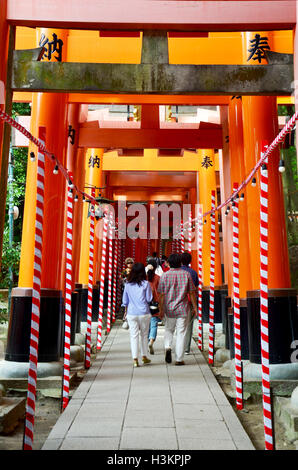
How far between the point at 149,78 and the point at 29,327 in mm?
4160

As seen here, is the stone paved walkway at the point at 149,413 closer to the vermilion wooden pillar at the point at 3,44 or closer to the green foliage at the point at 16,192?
the vermilion wooden pillar at the point at 3,44

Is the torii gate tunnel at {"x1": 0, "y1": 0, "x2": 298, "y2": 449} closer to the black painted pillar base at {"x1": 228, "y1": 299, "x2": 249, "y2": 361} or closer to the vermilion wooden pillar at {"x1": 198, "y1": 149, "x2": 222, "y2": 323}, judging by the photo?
the black painted pillar base at {"x1": 228, "y1": 299, "x2": 249, "y2": 361}

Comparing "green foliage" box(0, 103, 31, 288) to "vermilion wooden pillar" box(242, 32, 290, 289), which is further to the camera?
"green foliage" box(0, 103, 31, 288)

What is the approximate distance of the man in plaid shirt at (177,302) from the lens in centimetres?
771

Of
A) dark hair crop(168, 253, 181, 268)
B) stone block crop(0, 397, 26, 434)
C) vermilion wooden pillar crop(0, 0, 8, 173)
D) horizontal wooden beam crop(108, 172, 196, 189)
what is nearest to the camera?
stone block crop(0, 397, 26, 434)

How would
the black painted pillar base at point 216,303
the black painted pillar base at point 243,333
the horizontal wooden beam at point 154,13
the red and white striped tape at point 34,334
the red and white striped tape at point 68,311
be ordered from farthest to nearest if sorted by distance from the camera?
the black painted pillar base at point 216,303, the black painted pillar base at point 243,333, the red and white striped tape at point 68,311, the horizontal wooden beam at point 154,13, the red and white striped tape at point 34,334

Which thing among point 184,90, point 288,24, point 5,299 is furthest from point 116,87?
point 5,299

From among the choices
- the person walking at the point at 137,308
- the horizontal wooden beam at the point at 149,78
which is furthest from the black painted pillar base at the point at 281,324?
the horizontal wooden beam at the point at 149,78

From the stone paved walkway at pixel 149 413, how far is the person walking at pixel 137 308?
476 millimetres

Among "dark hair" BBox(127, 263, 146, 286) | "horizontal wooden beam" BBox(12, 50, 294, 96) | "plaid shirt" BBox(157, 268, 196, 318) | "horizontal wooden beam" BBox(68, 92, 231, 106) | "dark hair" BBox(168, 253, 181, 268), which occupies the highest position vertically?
"horizontal wooden beam" BBox(68, 92, 231, 106)

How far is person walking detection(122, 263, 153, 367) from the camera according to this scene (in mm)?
7547

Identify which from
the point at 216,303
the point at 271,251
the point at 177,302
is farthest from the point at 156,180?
the point at 271,251

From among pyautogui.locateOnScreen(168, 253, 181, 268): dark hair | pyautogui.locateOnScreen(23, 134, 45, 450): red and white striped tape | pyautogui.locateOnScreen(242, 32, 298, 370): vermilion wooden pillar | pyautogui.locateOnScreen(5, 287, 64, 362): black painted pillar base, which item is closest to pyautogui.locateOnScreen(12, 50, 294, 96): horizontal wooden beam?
pyautogui.locateOnScreen(23, 134, 45, 450): red and white striped tape

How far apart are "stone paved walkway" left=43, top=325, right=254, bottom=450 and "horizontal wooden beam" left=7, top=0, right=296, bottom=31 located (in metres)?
4.30
